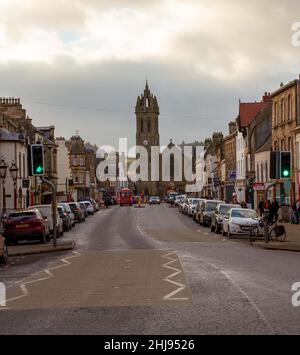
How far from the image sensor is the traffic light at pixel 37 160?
2919 cm

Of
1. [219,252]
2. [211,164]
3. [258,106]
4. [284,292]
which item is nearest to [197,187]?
[211,164]

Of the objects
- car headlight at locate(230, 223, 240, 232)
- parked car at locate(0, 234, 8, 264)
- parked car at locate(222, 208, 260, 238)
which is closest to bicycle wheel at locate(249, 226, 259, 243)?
parked car at locate(222, 208, 260, 238)

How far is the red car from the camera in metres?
35.8

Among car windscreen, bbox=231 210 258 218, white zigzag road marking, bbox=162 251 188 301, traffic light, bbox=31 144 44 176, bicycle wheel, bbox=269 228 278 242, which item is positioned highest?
traffic light, bbox=31 144 44 176

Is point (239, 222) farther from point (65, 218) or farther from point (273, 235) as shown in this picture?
point (65, 218)

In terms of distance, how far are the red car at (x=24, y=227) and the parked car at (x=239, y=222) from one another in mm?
9533

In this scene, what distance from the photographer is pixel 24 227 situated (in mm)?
35719

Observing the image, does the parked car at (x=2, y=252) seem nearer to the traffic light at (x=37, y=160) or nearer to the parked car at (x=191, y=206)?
the traffic light at (x=37, y=160)

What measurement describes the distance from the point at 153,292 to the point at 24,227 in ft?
64.9

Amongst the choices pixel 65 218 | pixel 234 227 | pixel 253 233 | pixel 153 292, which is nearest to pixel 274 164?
pixel 253 233

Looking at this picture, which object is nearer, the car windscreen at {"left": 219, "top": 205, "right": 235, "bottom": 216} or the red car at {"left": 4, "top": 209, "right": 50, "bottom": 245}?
the red car at {"left": 4, "top": 209, "right": 50, "bottom": 245}

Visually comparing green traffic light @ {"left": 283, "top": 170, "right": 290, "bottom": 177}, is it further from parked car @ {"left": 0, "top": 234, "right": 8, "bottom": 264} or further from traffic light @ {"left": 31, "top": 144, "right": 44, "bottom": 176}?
parked car @ {"left": 0, "top": 234, "right": 8, "bottom": 264}

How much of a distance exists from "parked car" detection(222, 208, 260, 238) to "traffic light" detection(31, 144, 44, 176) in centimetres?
1284
